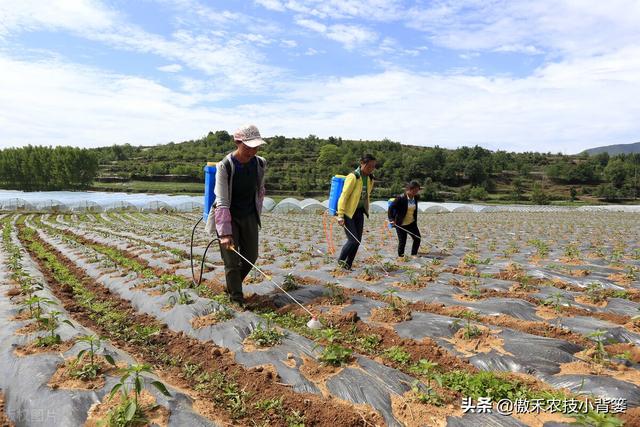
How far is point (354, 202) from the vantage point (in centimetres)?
715

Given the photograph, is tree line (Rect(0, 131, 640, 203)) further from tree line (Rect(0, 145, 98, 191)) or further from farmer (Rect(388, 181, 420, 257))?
farmer (Rect(388, 181, 420, 257))

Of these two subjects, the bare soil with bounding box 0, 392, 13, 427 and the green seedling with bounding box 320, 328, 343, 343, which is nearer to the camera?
the bare soil with bounding box 0, 392, 13, 427

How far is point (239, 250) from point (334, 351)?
95.8 inches

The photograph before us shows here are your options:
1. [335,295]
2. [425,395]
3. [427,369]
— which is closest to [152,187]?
[335,295]

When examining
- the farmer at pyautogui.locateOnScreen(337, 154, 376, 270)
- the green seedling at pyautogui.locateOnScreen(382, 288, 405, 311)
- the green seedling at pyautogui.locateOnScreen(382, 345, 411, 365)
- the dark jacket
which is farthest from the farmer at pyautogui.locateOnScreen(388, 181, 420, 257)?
the green seedling at pyautogui.locateOnScreen(382, 345, 411, 365)

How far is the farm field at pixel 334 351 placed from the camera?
2.85 meters

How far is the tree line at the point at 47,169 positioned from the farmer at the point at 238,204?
71123 millimetres

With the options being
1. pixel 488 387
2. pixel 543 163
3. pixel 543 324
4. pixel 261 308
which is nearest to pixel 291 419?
pixel 488 387

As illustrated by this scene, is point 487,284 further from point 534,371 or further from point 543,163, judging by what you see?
point 543,163

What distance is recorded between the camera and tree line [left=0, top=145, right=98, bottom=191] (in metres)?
63.4

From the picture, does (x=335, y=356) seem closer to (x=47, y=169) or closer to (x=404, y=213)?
(x=404, y=213)

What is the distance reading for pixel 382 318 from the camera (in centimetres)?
482

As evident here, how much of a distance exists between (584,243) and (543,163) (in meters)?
112

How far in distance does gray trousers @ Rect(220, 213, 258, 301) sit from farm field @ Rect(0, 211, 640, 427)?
290 millimetres
